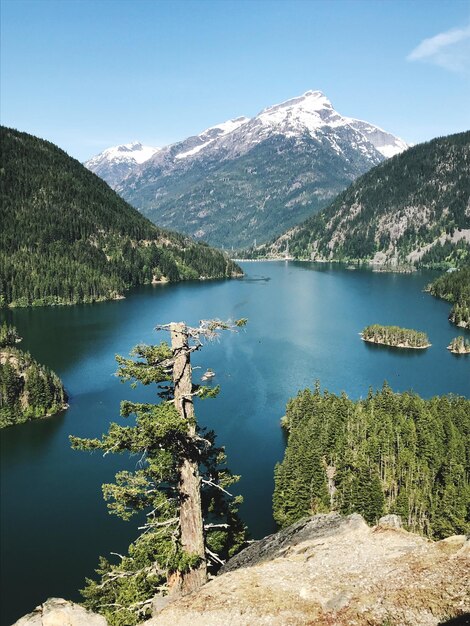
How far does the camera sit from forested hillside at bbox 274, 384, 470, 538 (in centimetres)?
7100

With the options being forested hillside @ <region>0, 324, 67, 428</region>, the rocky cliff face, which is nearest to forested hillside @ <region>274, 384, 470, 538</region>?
the rocky cliff face

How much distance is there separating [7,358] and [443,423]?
330ft

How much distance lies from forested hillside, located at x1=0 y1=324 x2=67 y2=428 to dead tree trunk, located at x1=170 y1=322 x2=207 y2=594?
94670mm

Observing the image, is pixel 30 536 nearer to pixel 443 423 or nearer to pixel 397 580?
pixel 397 580

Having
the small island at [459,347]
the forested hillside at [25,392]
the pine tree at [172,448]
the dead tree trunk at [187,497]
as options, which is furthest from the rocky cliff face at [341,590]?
the small island at [459,347]

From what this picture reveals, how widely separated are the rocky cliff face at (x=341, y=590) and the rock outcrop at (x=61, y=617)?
0.05 meters

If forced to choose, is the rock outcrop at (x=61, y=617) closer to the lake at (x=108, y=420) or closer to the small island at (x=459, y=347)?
the lake at (x=108, y=420)

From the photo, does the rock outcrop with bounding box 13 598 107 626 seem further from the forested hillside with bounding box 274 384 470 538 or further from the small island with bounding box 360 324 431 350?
the small island with bounding box 360 324 431 350

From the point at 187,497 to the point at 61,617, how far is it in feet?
26.7

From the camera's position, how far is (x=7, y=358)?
121562mm

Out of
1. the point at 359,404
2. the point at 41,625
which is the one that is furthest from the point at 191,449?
the point at 359,404

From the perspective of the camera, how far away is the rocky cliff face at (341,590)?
20.9 meters

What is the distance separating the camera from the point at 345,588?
2348 centimetres

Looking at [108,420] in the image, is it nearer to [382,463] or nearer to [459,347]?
[382,463]
